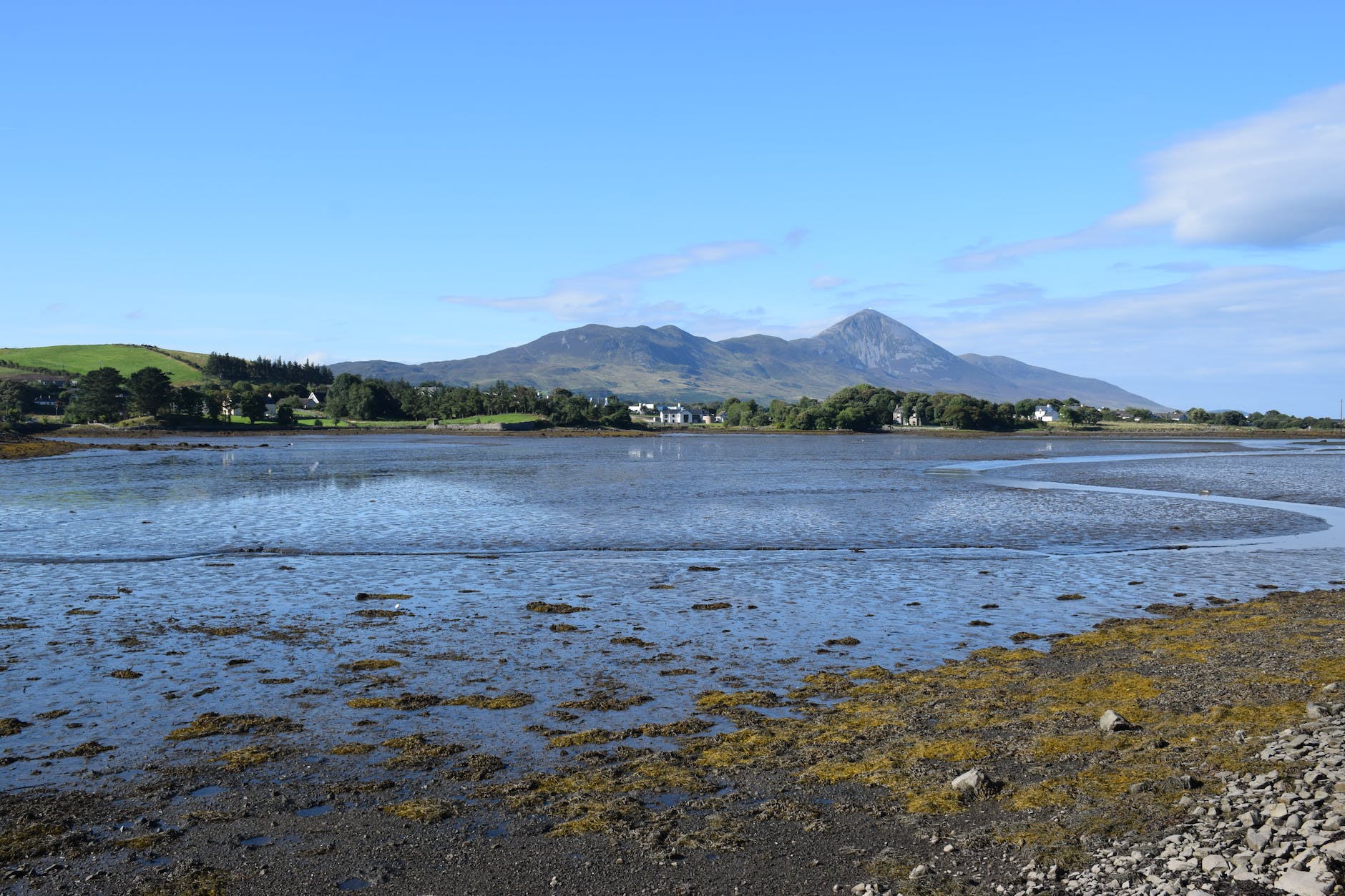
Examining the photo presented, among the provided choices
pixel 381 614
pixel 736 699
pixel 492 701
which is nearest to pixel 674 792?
pixel 736 699

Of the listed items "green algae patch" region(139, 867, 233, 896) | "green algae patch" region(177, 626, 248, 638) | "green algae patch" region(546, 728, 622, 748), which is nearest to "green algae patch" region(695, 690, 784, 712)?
"green algae patch" region(546, 728, 622, 748)

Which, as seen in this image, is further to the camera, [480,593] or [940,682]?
[480,593]

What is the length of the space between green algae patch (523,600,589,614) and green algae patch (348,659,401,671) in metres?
5.30

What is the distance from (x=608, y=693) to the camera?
616 inches

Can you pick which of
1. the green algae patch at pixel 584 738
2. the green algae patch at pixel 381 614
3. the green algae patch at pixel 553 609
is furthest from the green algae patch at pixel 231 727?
the green algae patch at pixel 553 609

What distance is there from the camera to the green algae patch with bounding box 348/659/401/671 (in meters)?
17.1

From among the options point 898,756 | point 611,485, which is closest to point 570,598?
point 898,756

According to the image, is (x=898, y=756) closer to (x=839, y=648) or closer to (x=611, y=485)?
(x=839, y=648)

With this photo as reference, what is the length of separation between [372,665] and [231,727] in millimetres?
3774

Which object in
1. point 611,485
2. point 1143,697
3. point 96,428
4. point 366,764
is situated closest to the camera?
point 366,764

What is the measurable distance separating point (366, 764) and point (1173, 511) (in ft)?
155

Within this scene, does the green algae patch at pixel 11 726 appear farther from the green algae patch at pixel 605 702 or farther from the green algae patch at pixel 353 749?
the green algae patch at pixel 605 702

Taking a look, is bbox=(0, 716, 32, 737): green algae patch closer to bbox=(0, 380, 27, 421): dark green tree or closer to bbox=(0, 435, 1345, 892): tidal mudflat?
bbox=(0, 435, 1345, 892): tidal mudflat

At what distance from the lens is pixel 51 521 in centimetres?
4078
